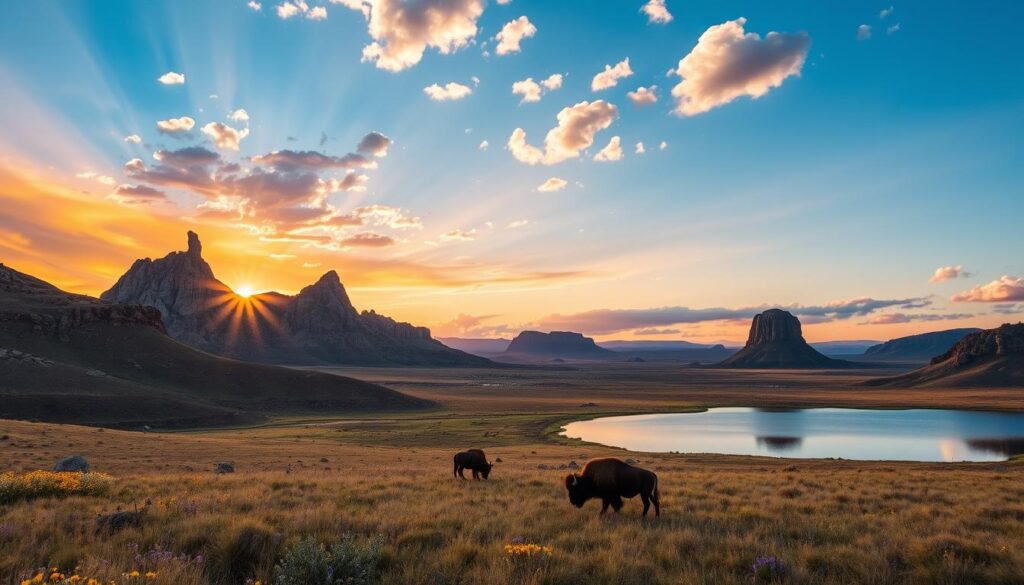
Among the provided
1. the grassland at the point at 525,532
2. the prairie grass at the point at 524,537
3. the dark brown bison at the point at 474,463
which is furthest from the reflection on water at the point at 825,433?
the prairie grass at the point at 524,537

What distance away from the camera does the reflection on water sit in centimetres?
6512

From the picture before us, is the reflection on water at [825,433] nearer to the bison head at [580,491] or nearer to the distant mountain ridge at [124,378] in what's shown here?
the bison head at [580,491]

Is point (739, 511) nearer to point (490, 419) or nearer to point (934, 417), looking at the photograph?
point (490, 419)

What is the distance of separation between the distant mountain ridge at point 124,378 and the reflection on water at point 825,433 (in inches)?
2335

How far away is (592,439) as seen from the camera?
7594 centimetres

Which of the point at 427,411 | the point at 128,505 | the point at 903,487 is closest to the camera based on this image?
the point at 128,505

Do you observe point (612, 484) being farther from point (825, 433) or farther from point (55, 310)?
point (55, 310)

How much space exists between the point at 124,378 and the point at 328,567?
426 feet

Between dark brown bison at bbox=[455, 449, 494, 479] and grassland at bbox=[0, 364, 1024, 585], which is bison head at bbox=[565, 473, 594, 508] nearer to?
grassland at bbox=[0, 364, 1024, 585]

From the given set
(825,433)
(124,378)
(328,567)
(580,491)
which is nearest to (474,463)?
(580,491)

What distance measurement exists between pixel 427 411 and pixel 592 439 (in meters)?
55.6

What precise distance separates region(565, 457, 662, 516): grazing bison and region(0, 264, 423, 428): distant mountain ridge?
90.9 meters

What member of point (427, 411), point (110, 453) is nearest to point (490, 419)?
point (427, 411)

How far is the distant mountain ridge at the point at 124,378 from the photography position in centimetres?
8575
